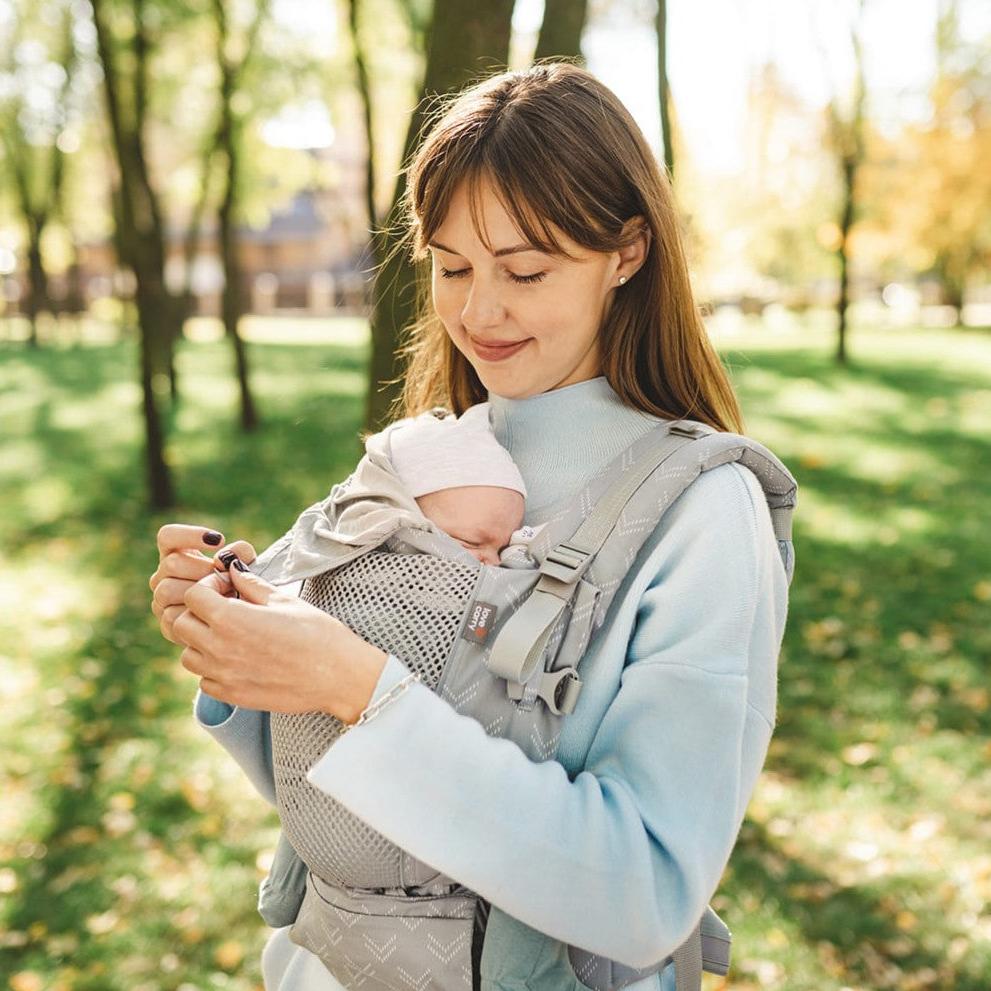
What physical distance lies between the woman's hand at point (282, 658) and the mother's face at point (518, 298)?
0.57m

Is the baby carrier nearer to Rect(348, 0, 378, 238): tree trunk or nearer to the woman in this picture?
the woman

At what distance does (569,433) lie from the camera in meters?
1.81

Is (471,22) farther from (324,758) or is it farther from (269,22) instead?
(269,22)

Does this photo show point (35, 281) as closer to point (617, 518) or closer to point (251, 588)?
point (251, 588)

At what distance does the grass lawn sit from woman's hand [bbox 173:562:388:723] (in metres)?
1.95

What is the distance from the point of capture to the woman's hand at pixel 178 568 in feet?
5.26

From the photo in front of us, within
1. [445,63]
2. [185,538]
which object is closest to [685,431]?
[185,538]

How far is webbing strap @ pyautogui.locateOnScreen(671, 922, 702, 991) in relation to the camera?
1660mm

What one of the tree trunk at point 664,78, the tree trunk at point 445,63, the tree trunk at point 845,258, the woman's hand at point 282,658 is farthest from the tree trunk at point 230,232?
the woman's hand at point 282,658

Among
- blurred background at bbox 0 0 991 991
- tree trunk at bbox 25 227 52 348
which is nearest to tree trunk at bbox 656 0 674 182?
blurred background at bbox 0 0 991 991

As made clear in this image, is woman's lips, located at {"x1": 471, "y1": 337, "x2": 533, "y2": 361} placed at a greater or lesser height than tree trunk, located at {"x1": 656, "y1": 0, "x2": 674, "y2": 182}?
lesser

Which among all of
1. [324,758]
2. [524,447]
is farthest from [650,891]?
[524,447]

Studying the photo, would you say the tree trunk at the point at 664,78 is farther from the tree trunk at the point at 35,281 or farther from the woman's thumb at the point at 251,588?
the tree trunk at the point at 35,281

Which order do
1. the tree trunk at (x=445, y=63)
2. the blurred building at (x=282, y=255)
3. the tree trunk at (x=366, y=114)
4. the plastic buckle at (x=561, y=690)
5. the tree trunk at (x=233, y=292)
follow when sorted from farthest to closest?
the blurred building at (x=282, y=255) → the tree trunk at (x=233, y=292) → the tree trunk at (x=366, y=114) → the tree trunk at (x=445, y=63) → the plastic buckle at (x=561, y=690)
